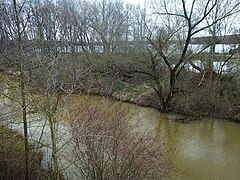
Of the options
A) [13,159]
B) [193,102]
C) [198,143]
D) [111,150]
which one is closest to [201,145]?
[198,143]

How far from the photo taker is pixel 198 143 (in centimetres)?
968

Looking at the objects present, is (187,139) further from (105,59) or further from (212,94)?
(105,59)

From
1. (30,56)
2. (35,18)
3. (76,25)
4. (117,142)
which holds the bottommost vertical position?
(117,142)

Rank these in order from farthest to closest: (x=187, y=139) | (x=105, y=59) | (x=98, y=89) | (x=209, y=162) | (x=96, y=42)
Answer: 1. (x=96, y=42)
2. (x=105, y=59)
3. (x=98, y=89)
4. (x=187, y=139)
5. (x=209, y=162)

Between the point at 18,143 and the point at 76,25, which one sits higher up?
the point at 76,25

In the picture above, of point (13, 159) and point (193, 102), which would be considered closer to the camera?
point (13, 159)

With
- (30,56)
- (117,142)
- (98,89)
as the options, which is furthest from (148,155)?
(98,89)

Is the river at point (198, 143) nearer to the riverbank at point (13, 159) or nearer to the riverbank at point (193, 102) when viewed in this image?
the riverbank at point (193, 102)

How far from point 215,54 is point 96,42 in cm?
841

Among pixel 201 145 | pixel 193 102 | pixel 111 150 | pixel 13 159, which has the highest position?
pixel 111 150

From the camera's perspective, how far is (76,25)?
733 inches

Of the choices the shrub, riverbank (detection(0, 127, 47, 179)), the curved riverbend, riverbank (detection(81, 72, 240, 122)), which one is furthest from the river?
the shrub

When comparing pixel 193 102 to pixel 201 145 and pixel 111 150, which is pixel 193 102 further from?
pixel 111 150

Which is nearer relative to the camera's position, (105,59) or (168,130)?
(168,130)
